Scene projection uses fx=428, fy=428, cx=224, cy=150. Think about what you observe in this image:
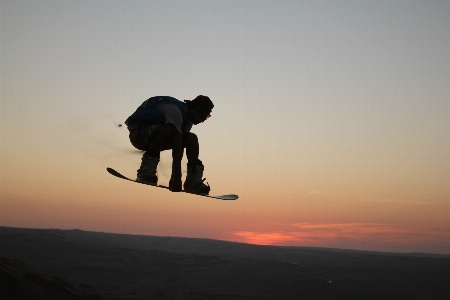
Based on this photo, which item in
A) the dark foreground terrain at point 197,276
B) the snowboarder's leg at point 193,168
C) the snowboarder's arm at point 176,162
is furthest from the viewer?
the dark foreground terrain at point 197,276

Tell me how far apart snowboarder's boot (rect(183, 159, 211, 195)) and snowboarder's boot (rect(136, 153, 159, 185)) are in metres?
0.48

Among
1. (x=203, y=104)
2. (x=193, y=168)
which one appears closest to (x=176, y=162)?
(x=193, y=168)

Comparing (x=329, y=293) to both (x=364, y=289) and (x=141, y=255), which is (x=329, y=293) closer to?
(x=364, y=289)

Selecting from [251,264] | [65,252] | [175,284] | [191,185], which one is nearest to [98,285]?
[175,284]

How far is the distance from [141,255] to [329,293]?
36204 millimetres

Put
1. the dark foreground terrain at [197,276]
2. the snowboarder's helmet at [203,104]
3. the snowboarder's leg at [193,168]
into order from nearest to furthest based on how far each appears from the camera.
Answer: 1. the snowboarder's helmet at [203,104]
2. the snowboarder's leg at [193,168]
3. the dark foreground terrain at [197,276]

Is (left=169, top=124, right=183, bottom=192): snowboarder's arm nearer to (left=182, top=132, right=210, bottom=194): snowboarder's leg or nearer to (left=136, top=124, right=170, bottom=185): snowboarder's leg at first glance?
(left=136, top=124, right=170, bottom=185): snowboarder's leg

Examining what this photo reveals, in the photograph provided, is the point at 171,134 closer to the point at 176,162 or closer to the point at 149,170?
the point at 176,162

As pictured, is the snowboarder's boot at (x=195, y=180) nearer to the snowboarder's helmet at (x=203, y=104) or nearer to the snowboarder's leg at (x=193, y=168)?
the snowboarder's leg at (x=193, y=168)

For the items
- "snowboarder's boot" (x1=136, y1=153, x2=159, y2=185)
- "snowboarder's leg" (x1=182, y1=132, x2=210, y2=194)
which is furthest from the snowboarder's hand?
"snowboarder's leg" (x1=182, y1=132, x2=210, y2=194)

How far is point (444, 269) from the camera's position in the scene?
77938mm

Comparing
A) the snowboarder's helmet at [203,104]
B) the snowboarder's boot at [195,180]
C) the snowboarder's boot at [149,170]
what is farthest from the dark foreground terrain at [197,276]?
the snowboarder's helmet at [203,104]

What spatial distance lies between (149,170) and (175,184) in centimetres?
52

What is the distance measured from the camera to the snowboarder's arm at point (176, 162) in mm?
4766
